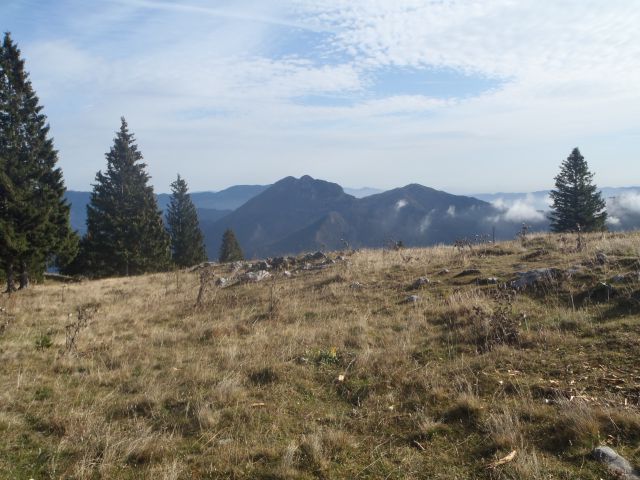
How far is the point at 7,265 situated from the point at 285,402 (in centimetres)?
2327

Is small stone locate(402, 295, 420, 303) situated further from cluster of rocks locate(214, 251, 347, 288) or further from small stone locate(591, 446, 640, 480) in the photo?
cluster of rocks locate(214, 251, 347, 288)

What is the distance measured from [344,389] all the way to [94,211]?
38.4m

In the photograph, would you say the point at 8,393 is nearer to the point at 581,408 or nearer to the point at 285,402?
the point at 285,402

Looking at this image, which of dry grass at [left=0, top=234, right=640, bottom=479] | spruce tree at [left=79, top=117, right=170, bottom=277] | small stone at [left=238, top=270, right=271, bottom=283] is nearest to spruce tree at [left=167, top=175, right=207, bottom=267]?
spruce tree at [left=79, top=117, right=170, bottom=277]

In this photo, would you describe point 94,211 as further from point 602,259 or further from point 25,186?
point 602,259

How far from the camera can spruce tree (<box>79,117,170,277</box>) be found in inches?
A: 1459

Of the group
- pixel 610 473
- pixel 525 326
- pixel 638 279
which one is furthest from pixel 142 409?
pixel 638 279

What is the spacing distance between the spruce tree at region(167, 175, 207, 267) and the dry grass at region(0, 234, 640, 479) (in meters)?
40.4

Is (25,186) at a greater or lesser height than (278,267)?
greater

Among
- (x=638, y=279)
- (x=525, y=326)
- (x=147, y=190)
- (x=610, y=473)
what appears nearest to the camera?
(x=610, y=473)

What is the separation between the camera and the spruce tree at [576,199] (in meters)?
45.5

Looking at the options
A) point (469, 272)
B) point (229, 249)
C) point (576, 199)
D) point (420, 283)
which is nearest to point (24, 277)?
point (420, 283)

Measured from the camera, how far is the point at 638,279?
7.57m

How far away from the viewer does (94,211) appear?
37.5 m
